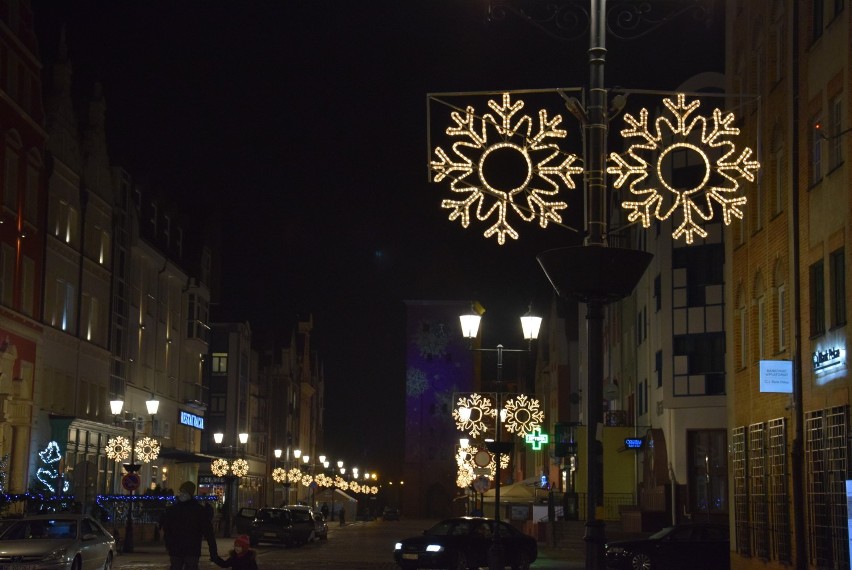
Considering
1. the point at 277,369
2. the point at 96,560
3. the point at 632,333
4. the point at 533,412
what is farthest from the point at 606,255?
the point at 277,369

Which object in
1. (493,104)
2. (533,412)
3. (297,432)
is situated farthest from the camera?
(297,432)

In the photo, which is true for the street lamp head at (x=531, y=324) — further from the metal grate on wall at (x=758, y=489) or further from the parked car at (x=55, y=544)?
the parked car at (x=55, y=544)

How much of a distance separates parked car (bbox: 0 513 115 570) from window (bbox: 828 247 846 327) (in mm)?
14244

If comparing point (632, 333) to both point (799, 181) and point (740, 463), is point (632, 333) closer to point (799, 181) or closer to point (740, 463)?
point (740, 463)

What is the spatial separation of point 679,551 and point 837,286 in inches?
468

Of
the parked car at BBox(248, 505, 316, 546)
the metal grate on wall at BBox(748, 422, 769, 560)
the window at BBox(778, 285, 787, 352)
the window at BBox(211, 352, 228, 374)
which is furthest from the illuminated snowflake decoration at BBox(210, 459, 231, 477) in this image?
the window at BBox(778, 285, 787, 352)

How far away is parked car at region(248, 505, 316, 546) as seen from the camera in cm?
5012

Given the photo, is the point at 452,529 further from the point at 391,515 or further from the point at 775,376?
the point at 391,515

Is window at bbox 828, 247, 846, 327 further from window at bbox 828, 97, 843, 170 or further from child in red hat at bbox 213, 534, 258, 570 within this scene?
child in red hat at bbox 213, 534, 258, 570

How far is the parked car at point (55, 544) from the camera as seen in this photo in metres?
23.0

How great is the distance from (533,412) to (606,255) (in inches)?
1262

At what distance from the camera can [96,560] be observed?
25.4 metres

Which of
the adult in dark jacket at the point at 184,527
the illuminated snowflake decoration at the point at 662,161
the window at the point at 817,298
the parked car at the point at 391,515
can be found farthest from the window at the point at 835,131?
the parked car at the point at 391,515

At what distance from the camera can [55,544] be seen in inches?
930
